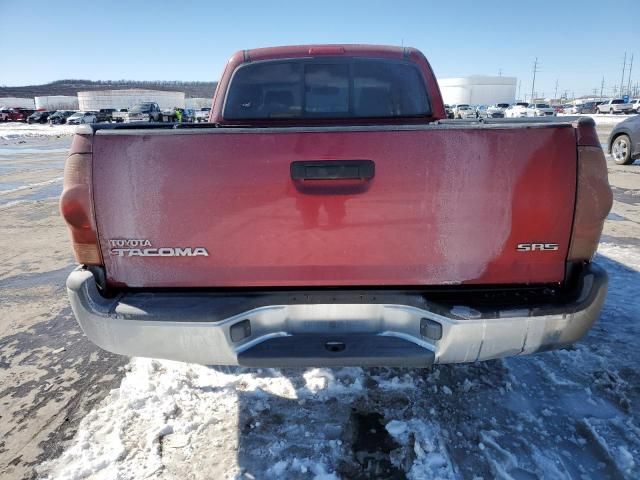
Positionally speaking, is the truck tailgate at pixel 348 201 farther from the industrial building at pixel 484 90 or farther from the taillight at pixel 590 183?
the industrial building at pixel 484 90

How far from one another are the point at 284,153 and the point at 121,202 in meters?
0.75

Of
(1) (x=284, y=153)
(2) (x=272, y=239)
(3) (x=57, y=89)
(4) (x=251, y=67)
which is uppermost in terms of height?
(3) (x=57, y=89)

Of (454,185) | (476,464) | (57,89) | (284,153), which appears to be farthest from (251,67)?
(57,89)

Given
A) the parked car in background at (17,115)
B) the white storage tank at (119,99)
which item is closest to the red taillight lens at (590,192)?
the parked car in background at (17,115)

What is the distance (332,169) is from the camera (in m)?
1.92

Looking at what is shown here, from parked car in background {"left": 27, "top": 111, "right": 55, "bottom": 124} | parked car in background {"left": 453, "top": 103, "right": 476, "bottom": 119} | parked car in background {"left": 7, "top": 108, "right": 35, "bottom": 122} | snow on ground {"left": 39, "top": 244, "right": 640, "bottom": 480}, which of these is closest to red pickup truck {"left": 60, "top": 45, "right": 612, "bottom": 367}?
snow on ground {"left": 39, "top": 244, "right": 640, "bottom": 480}

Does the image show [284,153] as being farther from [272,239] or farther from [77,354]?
[77,354]

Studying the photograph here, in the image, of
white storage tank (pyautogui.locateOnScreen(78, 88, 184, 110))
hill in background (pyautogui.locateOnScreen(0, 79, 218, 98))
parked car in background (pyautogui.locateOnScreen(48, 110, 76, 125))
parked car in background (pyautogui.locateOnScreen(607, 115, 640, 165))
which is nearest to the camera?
parked car in background (pyautogui.locateOnScreen(607, 115, 640, 165))

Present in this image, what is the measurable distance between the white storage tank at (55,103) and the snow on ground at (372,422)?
10878 cm

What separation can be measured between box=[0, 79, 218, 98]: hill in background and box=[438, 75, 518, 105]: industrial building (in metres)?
74.6

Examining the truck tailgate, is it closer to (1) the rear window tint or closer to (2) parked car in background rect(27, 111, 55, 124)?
(1) the rear window tint

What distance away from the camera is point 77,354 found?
3346 millimetres

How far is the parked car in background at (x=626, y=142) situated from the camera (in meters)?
11.5

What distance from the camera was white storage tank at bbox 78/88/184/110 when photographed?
281 ft
